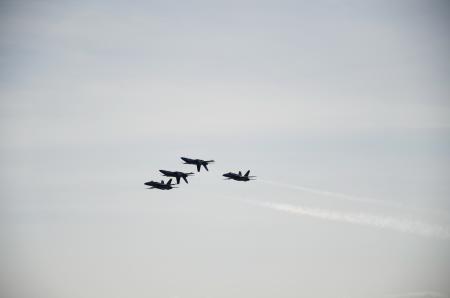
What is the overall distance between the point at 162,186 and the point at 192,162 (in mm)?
13249

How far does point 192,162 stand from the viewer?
195000mm

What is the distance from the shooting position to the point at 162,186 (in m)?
196

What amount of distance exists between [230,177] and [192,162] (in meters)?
14.1

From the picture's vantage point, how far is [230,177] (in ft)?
645

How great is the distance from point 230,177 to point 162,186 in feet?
77.3
